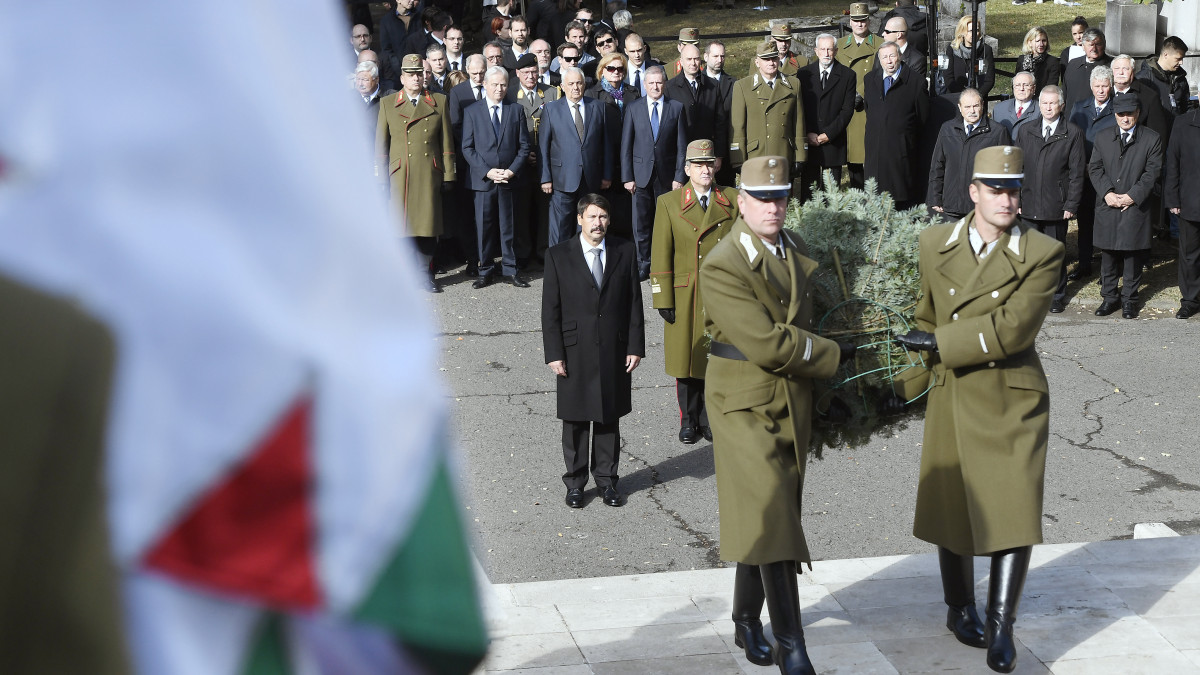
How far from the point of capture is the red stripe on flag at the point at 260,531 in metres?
0.82

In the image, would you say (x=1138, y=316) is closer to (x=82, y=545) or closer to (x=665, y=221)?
(x=665, y=221)

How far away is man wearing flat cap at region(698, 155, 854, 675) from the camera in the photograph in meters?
5.39

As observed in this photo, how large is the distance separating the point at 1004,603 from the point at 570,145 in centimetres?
860

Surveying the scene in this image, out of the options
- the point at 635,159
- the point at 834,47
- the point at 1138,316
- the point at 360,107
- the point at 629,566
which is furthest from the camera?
the point at 834,47

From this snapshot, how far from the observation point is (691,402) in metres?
9.23

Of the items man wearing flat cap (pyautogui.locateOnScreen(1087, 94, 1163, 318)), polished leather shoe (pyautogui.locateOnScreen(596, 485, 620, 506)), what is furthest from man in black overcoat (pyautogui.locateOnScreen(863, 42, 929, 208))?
polished leather shoe (pyautogui.locateOnScreen(596, 485, 620, 506))

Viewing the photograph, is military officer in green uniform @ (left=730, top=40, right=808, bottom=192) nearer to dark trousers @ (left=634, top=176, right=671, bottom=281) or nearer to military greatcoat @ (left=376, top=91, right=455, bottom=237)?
dark trousers @ (left=634, top=176, right=671, bottom=281)

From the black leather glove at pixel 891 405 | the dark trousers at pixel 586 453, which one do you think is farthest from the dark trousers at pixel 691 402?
the black leather glove at pixel 891 405

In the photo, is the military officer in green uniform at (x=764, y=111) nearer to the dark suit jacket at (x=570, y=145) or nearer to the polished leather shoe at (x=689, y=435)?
the dark suit jacket at (x=570, y=145)

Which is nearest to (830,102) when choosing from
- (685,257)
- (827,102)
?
(827,102)

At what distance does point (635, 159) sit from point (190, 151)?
12.9 meters

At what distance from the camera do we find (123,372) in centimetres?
80

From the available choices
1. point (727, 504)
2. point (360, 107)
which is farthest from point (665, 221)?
point (360, 107)

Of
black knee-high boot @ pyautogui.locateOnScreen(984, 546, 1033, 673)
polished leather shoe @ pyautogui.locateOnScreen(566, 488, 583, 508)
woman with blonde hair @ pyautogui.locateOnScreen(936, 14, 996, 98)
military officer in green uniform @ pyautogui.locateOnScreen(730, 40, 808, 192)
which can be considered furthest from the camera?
woman with blonde hair @ pyautogui.locateOnScreen(936, 14, 996, 98)
